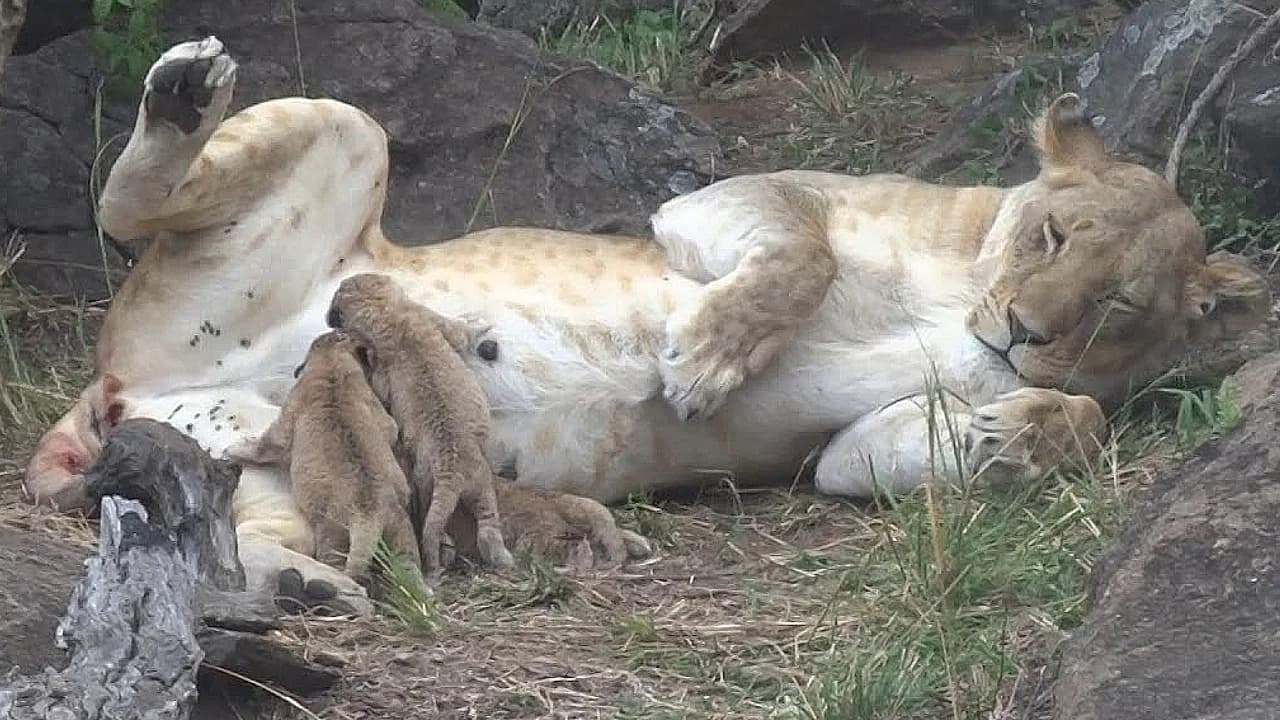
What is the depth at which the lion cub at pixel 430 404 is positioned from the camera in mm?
4988

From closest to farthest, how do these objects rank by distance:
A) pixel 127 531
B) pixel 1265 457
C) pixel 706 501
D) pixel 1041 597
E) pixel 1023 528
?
1. pixel 127 531
2. pixel 1265 457
3. pixel 1041 597
4. pixel 1023 528
5. pixel 706 501

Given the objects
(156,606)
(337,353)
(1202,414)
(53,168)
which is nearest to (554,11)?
(53,168)

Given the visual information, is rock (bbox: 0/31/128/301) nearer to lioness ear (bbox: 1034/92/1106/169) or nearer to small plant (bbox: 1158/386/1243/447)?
lioness ear (bbox: 1034/92/1106/169)

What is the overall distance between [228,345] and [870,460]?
168 cm

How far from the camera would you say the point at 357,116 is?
614 cm

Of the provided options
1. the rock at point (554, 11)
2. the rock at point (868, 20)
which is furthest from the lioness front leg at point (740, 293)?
the rock at point (554, 11)

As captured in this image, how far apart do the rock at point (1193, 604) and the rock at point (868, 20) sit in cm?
616

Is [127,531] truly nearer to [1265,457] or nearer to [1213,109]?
[1265,457]

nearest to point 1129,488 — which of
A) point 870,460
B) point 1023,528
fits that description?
point 1023,528

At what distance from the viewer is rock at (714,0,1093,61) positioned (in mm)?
9969

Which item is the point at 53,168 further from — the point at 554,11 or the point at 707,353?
the point at 554,11

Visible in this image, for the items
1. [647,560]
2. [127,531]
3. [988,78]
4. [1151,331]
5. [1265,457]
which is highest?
[1265,457]

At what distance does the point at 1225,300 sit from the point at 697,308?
1.43 m

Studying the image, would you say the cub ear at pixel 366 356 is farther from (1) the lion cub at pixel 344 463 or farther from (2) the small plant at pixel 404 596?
(2) the small plant at pixel 404 596
